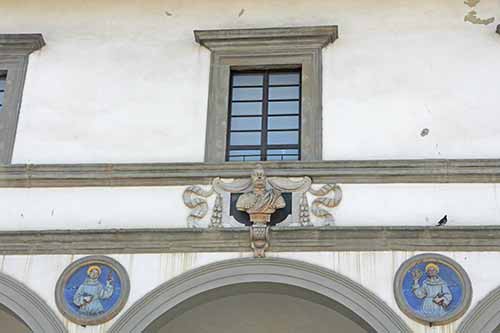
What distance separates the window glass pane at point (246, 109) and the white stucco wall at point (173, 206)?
146 centimetres

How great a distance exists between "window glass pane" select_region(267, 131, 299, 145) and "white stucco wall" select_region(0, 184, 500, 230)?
45.3 inches

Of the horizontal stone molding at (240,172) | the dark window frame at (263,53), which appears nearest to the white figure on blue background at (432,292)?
the horizontal stone molding at (240,172)

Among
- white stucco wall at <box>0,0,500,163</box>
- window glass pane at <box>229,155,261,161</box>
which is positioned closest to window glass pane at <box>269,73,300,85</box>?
white stucco wall at <box>0,0,500,163</box>

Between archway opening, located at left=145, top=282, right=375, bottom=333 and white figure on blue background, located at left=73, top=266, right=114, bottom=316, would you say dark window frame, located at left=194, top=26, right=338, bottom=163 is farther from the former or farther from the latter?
white figure on blue background, located at left=73, top=266, right=114, bottom=316

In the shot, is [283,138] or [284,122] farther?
[284,122]

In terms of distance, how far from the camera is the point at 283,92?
13.0 m

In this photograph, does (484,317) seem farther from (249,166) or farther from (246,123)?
(246,123)

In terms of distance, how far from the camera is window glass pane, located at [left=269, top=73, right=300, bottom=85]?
42.8 ft

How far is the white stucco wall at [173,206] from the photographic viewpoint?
38.1ft

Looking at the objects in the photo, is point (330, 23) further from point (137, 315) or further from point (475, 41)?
point (137, 315)

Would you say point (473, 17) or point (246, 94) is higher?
point (473, 17)

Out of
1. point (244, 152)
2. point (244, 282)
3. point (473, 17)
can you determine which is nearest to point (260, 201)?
point (244, 282)

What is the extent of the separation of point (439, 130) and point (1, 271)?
17.9ft

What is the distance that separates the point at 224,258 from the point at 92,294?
5.11 feet
